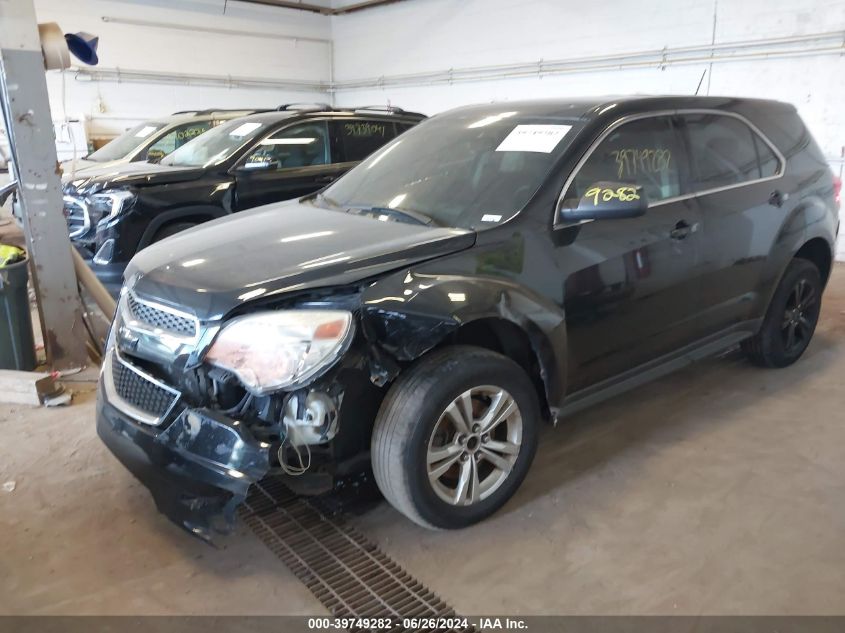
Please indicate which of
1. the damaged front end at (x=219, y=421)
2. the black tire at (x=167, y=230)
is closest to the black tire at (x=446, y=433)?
the damaged front end at (x=219, y=421)

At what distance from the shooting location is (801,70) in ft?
24.0

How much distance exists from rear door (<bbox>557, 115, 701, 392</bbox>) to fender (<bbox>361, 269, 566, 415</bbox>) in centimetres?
28

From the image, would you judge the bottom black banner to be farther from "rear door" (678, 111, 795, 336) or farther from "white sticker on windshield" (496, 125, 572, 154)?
"white sticker on windshield" (496, 125, 572, 154)

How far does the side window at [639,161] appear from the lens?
282cm

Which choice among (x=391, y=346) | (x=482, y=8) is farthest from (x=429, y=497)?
(x=482, y=8)

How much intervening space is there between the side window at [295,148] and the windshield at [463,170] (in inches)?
107

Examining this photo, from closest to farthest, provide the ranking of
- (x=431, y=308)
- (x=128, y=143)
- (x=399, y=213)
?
(x=431, y=308) → (x=399, y=213) → (x=128, y=143)

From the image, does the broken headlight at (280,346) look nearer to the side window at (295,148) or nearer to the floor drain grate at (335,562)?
the floor drain grate at (335,562)

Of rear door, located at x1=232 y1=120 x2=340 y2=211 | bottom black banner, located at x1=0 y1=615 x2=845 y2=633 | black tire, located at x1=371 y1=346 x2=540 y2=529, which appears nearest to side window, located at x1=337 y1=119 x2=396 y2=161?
rear door, located at x1=232 y1=120 x2=340 y2=211

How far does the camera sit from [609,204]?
2572mm

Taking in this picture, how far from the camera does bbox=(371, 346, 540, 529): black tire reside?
7.55 feet

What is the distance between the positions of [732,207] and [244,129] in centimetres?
439

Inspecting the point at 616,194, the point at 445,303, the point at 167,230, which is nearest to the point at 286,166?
the point at 167,230

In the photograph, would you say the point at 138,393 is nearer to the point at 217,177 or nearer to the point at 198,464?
the point at 198,464
